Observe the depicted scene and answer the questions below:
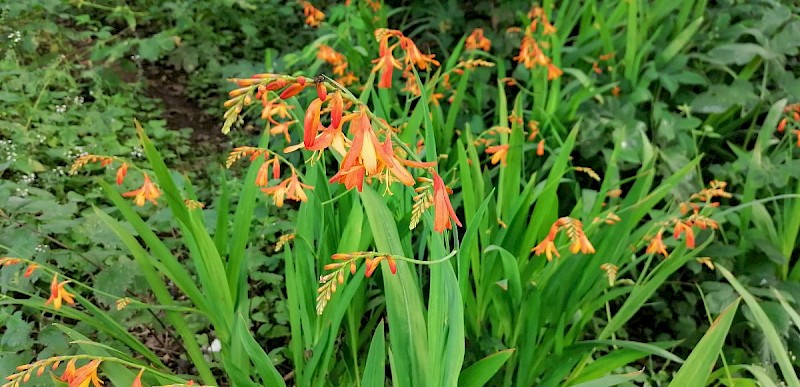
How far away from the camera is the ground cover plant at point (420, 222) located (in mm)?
1014

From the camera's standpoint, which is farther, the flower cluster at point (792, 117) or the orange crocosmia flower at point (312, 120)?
the flower cluster at point (792, 117)

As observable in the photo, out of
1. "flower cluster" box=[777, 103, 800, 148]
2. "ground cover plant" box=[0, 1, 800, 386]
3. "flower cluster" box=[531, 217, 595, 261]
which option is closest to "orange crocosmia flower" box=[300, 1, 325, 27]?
"ground cover plant" box=[0, 1, 800, 386]

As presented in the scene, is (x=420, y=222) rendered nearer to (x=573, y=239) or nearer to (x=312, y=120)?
(x=573, y=239)

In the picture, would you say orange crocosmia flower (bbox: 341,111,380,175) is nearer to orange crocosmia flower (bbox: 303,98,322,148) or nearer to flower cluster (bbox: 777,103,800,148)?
orange crocosmia flower (bbox: 303,98,322,148)

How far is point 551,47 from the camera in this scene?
7.50 ft

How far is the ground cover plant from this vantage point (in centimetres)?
101

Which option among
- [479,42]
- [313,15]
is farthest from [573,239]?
[313,15]

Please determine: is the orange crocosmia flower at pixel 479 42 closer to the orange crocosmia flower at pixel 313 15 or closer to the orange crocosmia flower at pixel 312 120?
the orange crocosmia flower at pixel 313 15

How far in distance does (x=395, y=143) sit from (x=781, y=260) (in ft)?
4.45

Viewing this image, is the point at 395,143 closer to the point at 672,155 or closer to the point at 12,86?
the point at 672,155

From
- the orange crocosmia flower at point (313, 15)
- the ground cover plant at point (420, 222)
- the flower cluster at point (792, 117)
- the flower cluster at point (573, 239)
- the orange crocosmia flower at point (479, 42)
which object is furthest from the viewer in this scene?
the orange crocosmia flower at point (313, 15)

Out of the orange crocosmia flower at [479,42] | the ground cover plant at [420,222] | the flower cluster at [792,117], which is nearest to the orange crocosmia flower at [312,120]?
the ground cover plant at [420,222]

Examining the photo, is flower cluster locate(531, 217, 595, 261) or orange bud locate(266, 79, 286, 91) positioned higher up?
orange bud locate(266, 79, 286, 91)

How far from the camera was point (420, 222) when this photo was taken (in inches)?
61.3
